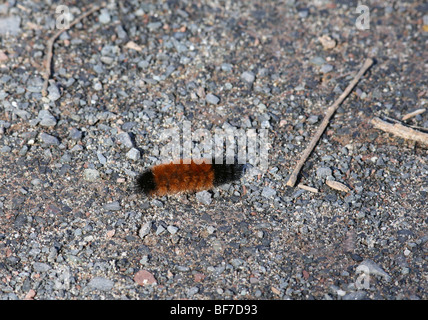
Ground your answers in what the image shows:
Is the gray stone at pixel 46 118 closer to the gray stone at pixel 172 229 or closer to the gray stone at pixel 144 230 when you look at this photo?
the gray stone at pixel 144 230

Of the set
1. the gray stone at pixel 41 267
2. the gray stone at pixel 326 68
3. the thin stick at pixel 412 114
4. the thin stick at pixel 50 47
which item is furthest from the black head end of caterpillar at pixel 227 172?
the thin stick at pixel 50 47

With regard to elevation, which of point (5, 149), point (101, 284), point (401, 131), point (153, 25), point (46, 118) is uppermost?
point (153, 25)

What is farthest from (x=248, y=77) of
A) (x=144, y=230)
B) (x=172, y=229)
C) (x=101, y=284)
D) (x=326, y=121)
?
(x=101, y=284)

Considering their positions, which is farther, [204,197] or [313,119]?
[313,119]

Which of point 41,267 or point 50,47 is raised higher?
point 50,47

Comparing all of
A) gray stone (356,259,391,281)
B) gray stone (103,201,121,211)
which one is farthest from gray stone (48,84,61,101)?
gray stone (356,259,391,281)

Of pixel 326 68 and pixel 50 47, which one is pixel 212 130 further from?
pixel 50 47

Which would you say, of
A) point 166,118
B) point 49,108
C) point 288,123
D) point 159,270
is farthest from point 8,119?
point 288,123
